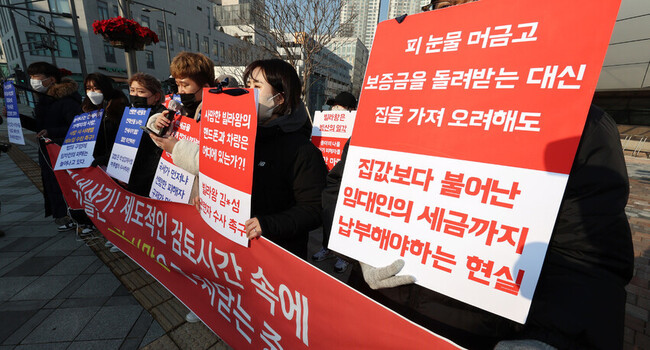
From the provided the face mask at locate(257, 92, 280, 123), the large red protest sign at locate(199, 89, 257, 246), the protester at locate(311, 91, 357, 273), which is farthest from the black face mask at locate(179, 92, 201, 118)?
the protester at locate(311, 91, 357, 273)

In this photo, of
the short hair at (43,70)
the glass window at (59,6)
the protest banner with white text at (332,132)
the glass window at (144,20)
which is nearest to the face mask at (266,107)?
the protest banner with white text at (332,132)

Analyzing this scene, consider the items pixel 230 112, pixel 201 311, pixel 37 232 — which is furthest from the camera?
pixel 37 232

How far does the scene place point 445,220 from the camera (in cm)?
88

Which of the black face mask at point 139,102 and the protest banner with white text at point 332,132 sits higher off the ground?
the black face mask at point 139,102

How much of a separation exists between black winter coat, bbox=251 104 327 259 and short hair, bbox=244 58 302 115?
0.07 metres

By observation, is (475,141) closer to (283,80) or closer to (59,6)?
(283,80)

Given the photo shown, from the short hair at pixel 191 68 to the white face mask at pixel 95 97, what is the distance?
144cm

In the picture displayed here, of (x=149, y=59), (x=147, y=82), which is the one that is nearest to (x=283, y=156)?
(x=147, y=82)

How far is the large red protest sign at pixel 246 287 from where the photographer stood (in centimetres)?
99

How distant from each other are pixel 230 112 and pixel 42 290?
2916 millimetres

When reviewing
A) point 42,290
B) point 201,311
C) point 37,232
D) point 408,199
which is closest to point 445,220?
point 408,199

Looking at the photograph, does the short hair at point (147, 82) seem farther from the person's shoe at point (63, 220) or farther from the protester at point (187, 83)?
the person's shoe at point (63, 220)

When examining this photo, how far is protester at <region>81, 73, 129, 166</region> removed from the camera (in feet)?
9.75

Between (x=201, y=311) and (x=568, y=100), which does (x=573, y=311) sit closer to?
(x=568, y=100)
